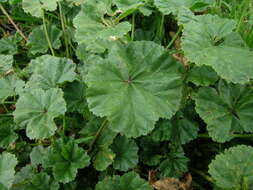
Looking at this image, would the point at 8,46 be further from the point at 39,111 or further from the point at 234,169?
the point at 234,169

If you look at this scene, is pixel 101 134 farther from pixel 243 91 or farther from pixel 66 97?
pixel 243 91

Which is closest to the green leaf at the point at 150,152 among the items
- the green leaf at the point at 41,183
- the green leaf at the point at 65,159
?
the green leaf at the point at 65,159

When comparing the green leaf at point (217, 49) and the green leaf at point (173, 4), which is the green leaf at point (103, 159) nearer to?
the green leaf at point (217, 49)

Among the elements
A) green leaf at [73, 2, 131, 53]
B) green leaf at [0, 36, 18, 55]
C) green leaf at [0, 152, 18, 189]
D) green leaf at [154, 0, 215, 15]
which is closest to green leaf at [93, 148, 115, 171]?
green leaf at [0, 152, 18, 189]

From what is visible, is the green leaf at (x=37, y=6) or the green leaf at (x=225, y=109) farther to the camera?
the green leaf at (x=37, y=6)

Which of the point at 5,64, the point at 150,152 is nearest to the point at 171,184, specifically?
the point at 150,152
